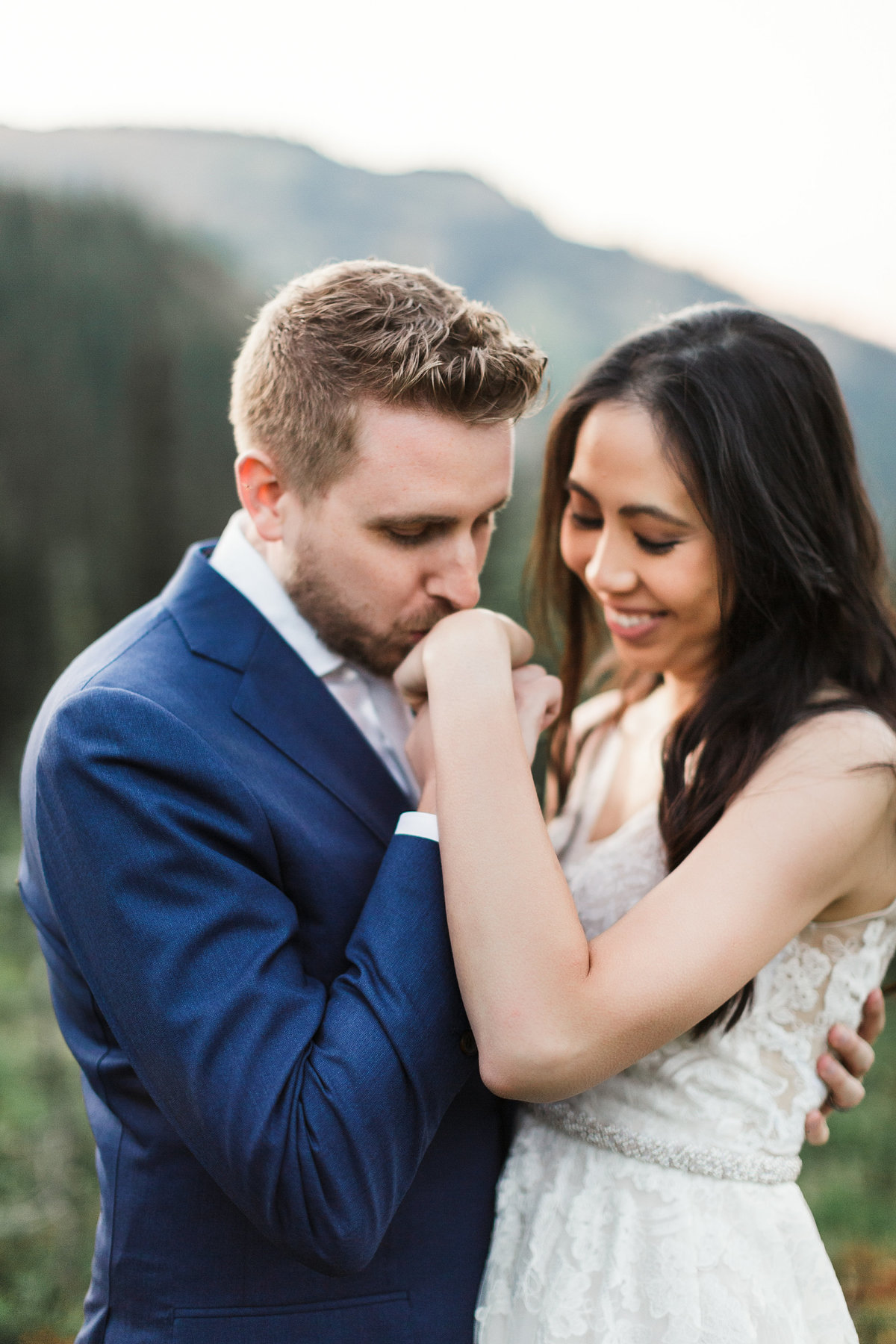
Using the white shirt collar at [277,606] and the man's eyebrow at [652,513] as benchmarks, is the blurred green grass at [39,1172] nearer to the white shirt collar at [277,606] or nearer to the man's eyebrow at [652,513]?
the white shirt collar at [277,606]

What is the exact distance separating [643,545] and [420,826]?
86cm

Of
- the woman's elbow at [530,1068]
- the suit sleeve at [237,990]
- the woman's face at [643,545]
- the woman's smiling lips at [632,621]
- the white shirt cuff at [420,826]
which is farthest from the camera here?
the woman's smiling lips at [632,621]

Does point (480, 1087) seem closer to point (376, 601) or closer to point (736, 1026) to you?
point (736, 1026)

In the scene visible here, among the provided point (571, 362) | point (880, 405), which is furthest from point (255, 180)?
point (880, 405)

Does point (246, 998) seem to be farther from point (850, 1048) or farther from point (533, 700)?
point (850, 1048)

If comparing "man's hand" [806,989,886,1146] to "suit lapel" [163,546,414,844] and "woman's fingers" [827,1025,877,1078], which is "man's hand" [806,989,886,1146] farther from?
"suit lapel" [163,546,414,844]

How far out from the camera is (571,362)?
5.98 metres

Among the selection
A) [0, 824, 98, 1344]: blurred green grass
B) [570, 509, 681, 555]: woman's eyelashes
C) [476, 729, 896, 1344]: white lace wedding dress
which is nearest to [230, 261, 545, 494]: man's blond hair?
[570, 509, 681, 555]: woman's eyelashes

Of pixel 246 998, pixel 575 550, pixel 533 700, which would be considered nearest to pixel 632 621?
pixel 575 550

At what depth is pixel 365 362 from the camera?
1.93m

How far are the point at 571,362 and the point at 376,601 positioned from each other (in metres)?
4.42

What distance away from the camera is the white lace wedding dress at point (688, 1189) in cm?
178

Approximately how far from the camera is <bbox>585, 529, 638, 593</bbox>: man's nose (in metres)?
2.15

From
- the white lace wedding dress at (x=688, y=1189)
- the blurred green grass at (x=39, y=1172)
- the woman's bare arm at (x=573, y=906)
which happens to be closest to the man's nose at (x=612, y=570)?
the woman's bare arm at (x=573, y=906)
